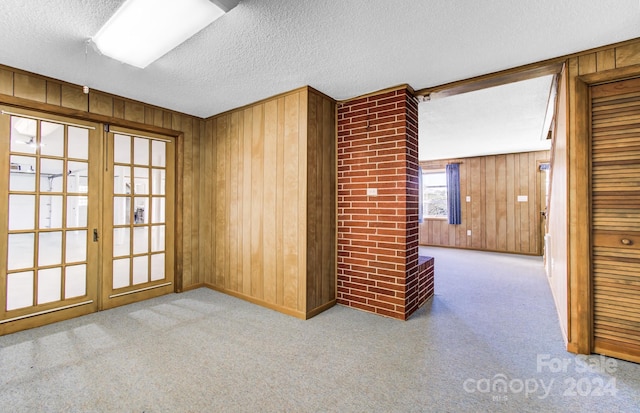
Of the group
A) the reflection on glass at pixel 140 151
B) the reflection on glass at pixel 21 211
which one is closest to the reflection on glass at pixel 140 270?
the reflection on glass at pixel 21 211

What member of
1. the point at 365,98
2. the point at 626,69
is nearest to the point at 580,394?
the point at 626,69

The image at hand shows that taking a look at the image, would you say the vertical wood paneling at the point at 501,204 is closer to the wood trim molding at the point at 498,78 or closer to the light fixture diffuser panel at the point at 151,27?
the wood trim molding at the point at 498,78

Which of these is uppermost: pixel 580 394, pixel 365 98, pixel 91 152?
pixel 365 98

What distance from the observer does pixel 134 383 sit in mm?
1879

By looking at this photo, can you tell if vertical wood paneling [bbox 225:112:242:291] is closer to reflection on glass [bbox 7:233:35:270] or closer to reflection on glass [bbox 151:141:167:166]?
reflection on glass [bbox 151:141:167:166]

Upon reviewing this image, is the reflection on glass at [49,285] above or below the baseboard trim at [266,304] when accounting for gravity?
above

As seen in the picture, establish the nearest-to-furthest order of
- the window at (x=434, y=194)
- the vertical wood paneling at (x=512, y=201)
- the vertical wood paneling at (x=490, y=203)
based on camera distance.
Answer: the vertical wood paneling at (x=512, y=201) → the vertical wood paneling at (x=490, y=203) → the window at (x=434, y=194)

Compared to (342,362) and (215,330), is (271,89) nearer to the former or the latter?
(215,330)

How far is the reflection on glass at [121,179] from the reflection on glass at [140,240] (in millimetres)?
501

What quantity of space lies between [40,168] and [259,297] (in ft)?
8.62

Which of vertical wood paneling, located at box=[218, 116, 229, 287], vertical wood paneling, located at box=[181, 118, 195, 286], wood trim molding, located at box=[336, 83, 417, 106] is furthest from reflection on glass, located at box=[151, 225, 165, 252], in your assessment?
wood trim molding, located at box=[336, 83, 417, 106]

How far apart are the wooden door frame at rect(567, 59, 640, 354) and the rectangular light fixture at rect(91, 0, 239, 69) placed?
106 inches

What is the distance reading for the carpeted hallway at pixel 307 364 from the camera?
1709 millimetres

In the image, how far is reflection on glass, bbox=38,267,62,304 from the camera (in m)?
2.82
